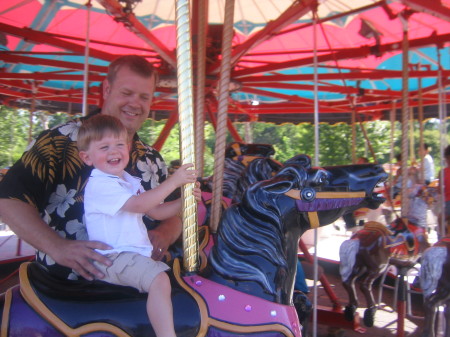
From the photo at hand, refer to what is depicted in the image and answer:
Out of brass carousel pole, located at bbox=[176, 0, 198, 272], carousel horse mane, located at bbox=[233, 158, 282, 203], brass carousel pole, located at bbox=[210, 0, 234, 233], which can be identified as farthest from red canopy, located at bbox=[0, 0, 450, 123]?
brass carousel pole, located at bbox=[176, 0, 198, 272]

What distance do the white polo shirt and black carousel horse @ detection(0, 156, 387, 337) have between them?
0.43 ft

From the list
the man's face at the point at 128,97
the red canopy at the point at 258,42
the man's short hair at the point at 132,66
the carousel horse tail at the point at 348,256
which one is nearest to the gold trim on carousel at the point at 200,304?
the man's face at the point at 128,97

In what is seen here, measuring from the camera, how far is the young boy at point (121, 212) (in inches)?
43.8

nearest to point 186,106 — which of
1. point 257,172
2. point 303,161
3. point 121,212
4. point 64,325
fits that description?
point 121,212

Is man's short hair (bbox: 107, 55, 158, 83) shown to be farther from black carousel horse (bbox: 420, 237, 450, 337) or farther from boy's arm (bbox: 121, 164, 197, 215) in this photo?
black carousel horse (bbox: 420, 237, 450, 337)

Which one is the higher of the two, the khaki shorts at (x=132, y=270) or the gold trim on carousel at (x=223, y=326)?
the khaki shorts at (x=132, y=270)

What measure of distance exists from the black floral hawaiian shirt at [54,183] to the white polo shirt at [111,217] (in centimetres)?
23

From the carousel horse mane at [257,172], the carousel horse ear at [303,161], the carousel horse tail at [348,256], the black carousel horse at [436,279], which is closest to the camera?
the carousel horse ear at [303,161]

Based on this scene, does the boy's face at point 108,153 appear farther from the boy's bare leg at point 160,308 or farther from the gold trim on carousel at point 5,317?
the gold trim on carousel at point 5,317

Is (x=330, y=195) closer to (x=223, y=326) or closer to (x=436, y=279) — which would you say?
(x=223, y=326)

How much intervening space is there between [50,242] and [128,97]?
0.68 metres

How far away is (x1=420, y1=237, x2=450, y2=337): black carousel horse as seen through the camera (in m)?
2.54

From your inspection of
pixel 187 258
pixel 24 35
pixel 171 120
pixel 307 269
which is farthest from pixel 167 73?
pixel 187 258

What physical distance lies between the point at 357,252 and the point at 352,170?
5.87 feet
